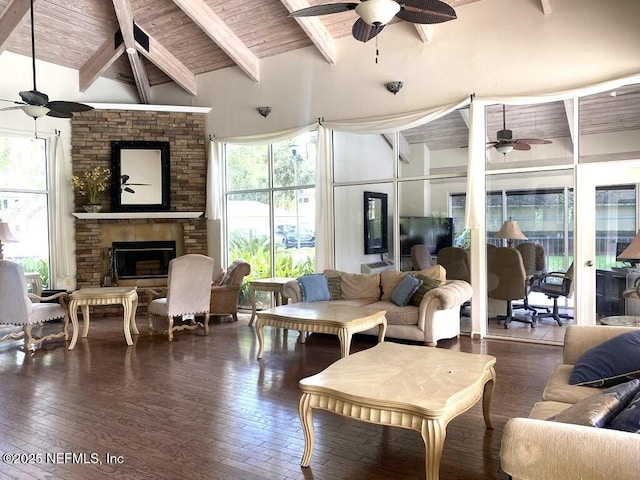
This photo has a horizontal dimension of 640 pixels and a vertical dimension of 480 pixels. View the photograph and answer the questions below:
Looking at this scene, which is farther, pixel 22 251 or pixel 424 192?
pixel 22 251

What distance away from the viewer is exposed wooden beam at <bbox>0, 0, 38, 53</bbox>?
255 inches

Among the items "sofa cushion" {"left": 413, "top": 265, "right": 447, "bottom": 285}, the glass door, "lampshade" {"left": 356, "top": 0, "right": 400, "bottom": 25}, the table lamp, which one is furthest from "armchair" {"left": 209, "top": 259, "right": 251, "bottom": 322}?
"lampshade" {"left": 356, "top": 0, "right": 400, "bottom": 25}

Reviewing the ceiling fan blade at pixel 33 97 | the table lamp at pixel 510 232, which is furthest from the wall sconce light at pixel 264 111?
the table lamp at pixel 510 232

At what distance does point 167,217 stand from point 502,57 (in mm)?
5888

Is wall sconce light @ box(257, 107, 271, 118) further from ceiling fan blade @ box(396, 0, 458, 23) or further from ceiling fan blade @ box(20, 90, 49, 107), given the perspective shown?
ceiling fan blade @ box(396, 0, 458, 23)

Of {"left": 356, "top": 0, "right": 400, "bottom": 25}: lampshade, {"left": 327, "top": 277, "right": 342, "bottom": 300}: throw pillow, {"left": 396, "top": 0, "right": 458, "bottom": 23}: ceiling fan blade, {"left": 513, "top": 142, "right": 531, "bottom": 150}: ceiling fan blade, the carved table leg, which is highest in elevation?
{"left": 396, "top": 0, "right": 458, "bottom": 23}: ceiling fan blade

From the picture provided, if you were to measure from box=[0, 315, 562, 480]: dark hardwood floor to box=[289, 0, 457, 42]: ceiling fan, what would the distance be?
290 centimetres

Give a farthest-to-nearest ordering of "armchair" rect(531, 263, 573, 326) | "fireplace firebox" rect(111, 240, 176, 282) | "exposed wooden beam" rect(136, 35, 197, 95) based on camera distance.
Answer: "fireplace firebox" rect(111, 240, 176, 282)
"exposed wooden beam" rect(136, 35, 197, 95)
"armchair" rect(531, 263, 573, 326)

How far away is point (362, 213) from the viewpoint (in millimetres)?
7281

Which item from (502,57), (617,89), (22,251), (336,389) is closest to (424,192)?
(502,57)

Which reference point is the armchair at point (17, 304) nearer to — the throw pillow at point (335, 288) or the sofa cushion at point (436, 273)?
the throw pillow at point (335, 288)

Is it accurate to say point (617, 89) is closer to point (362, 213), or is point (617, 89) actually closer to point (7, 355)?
point (362, 213)

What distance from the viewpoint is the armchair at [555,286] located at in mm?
5750

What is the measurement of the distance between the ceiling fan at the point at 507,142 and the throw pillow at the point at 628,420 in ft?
15.2
